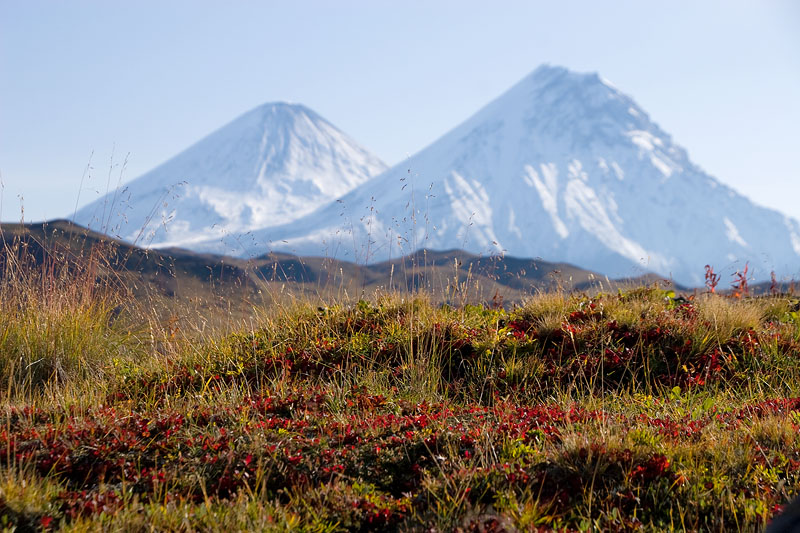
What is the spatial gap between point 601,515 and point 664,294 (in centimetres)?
585

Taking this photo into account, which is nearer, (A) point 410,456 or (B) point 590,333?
(A) point 410,456

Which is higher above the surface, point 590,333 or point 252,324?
point 252,324

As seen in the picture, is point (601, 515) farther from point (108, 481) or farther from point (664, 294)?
point (664, 294)

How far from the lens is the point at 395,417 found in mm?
4488

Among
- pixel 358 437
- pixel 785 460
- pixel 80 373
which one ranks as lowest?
pixel 785 460

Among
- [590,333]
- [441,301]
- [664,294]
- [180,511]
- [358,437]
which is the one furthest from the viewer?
[664,294]

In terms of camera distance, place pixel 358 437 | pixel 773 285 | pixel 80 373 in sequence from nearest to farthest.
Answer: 1. pixel 358 437
2. pixel 80 373
3. pixel 773 285

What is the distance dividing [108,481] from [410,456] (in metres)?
1.74

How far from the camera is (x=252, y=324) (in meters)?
6.89

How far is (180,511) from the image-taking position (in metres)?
3.15

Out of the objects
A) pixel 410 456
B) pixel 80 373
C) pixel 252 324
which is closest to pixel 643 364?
pixel 410 456

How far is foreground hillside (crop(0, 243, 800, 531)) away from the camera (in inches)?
130

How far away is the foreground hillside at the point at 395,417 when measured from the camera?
130 inches

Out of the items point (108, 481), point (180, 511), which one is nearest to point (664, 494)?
point (180, 511)
